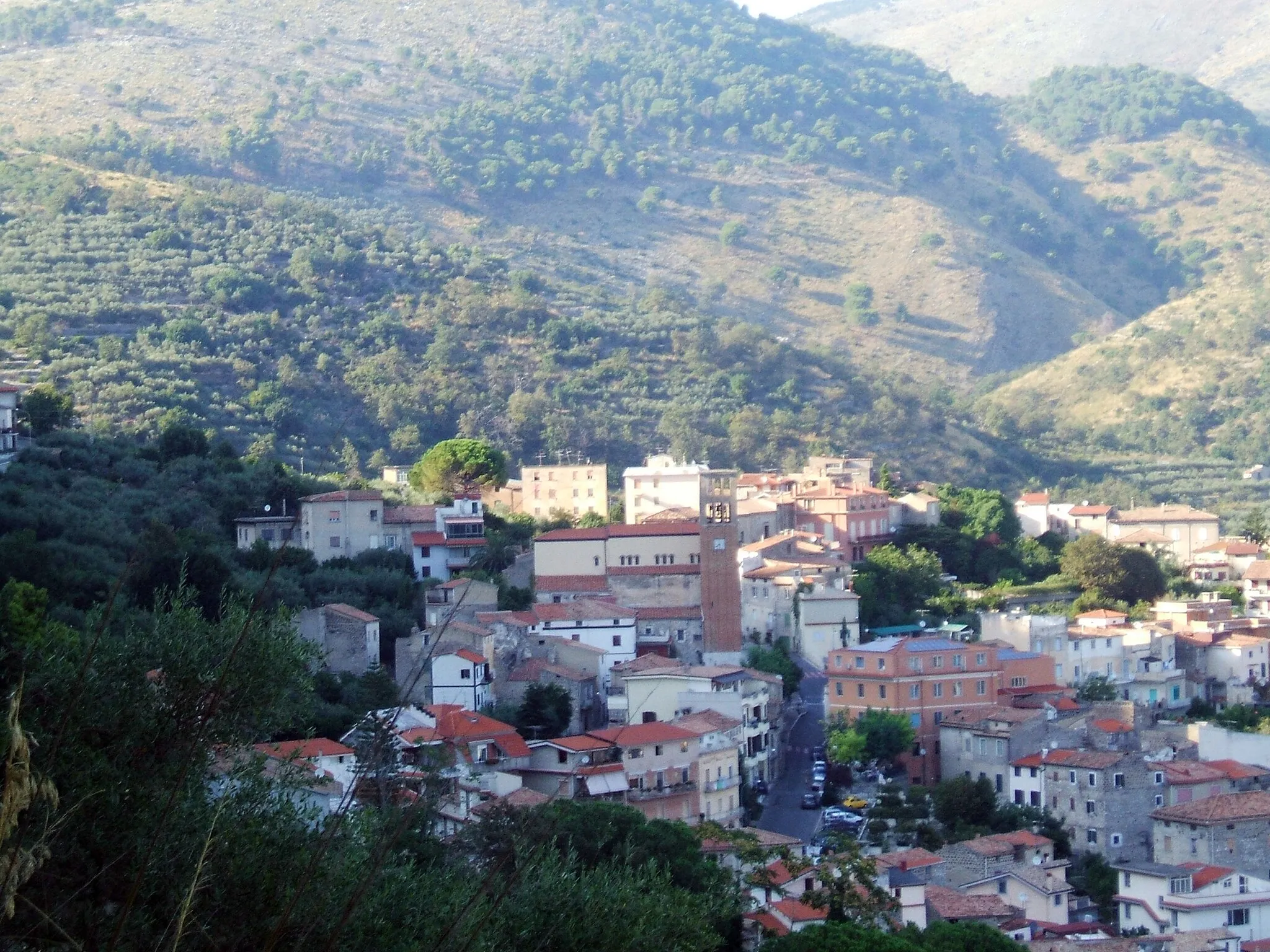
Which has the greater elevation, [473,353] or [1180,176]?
[1180,176]

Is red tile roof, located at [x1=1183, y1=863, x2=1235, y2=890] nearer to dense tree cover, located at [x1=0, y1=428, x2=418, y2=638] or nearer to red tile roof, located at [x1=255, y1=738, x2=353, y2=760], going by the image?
red tile roof, located at [x1=255, y1=738, x2=353, y2=760]

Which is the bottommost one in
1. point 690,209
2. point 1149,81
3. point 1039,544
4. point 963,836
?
point 963,836

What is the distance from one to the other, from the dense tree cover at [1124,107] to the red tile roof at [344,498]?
114986mm

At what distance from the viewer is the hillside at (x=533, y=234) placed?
6656 cm

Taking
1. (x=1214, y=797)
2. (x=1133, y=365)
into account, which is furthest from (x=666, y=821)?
(x=1133, y=365)

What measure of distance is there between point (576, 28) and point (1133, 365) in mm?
70962

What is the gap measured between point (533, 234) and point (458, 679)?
282 ft

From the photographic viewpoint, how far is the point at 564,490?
46.1m

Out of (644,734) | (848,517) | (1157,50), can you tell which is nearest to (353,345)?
(848,517)

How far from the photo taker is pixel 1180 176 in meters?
137

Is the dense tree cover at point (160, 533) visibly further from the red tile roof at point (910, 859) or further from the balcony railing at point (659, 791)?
the red tile roof at point (910, 859)

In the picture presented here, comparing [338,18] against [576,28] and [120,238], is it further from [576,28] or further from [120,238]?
[120,238]

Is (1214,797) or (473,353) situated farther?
(473,353)

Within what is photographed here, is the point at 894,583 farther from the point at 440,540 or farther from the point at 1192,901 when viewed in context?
the point at 1192,901
